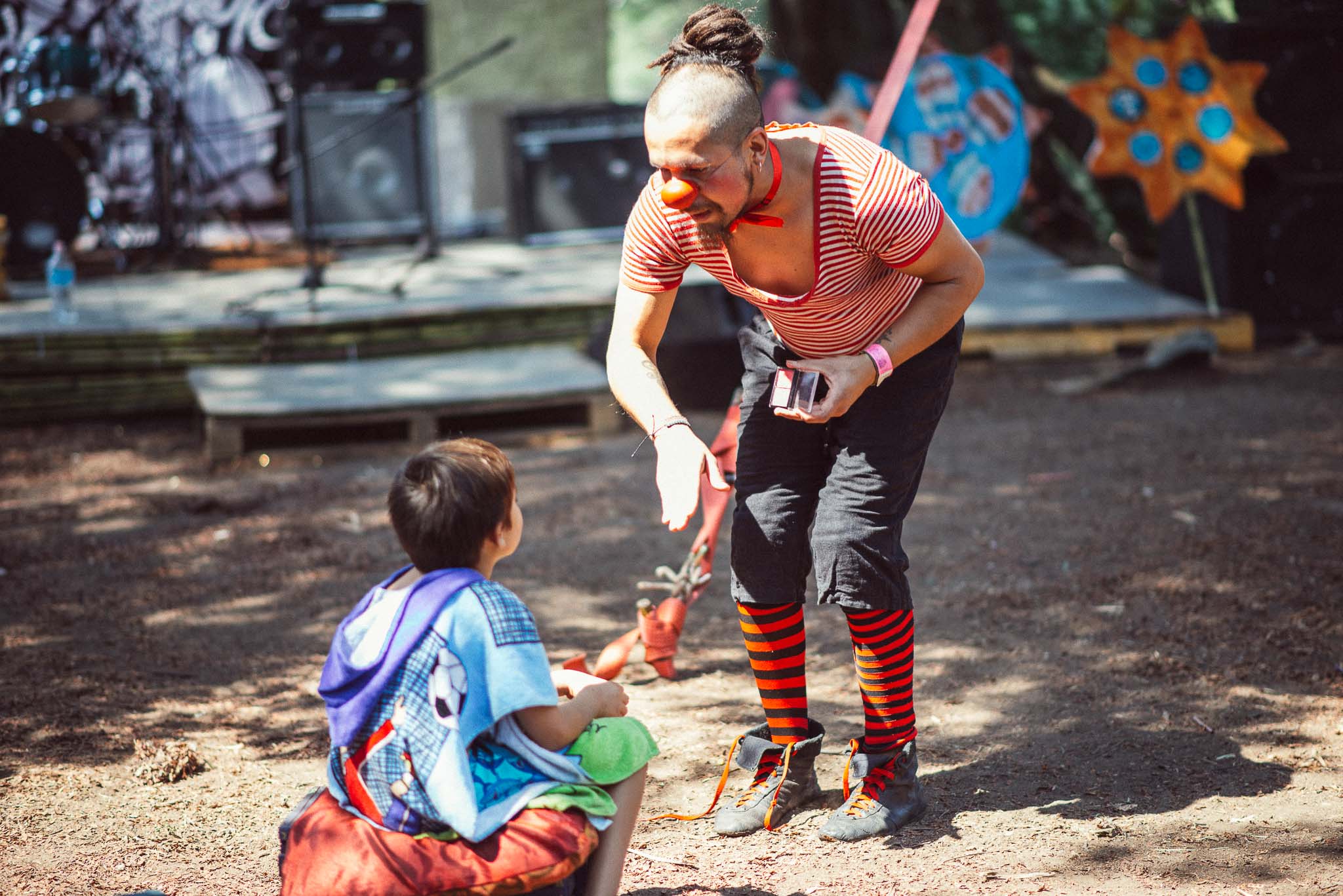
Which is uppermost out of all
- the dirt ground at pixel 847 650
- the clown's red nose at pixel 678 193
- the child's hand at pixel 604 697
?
the clown's red nose at pixel 678 193

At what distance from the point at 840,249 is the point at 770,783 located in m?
1.16

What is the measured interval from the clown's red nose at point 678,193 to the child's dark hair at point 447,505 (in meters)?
0.56

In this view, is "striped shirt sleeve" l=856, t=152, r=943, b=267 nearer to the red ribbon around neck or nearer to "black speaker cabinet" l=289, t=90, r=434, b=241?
the red ribbon around neck

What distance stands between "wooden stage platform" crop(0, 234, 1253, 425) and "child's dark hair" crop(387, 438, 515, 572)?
14.4ft

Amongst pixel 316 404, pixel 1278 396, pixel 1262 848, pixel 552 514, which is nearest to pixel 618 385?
pixel 1262 848

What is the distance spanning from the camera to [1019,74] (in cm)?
1038

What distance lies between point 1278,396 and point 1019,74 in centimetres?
463

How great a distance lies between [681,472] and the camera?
2316 mm

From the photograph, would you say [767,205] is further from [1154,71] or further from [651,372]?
[1154,71]

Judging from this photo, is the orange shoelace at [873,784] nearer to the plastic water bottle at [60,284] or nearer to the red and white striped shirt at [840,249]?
the red and white striped shirt at [840,249]

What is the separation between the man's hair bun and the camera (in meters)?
2.31

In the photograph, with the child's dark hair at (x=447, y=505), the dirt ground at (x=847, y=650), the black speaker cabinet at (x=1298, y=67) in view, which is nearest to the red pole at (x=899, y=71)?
the child's dark hair at (x=447, y=505)

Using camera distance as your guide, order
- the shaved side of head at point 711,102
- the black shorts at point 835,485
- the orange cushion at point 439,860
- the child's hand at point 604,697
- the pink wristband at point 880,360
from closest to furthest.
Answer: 1. the orange cushion at point 439,860
2. the child's hand at point 604,697
3. the shaved side of head at point 711,102
4. the pink wristband at point 880,360
5. the black shorts at point 835,485

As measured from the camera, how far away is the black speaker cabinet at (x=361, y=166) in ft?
30.0
